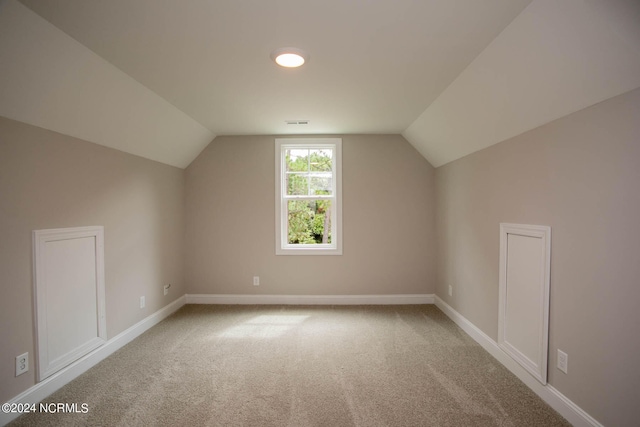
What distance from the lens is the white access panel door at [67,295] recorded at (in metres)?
2.16

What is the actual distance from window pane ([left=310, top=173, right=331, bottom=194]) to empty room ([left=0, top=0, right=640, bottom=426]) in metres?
0.74

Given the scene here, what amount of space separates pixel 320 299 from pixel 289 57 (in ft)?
10.5

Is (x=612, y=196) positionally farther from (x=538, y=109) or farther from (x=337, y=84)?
(x=337, y=84)

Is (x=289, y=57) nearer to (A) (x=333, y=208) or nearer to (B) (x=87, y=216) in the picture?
(B) (x=87, y=216)

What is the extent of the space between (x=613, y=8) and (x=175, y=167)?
427 cm

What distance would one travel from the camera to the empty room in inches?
63.9

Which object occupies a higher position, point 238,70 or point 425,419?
point 238,70

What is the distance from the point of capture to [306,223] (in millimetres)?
4434

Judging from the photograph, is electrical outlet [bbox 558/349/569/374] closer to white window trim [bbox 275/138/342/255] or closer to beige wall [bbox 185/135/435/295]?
beige wall [bbox 185/135/435/295]

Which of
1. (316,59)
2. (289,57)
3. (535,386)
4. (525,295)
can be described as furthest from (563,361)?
(289,57)

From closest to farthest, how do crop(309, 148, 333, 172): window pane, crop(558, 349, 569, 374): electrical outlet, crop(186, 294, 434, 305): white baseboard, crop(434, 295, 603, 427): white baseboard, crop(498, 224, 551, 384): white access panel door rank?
crop(434, 295, 603, 427): white baseboard
crop(558, 349, 569, 374): electrical outlet
crop(498, 224, 551, 384): white access panel door
crop(186, 294, 434, 305): white baseboard
crop(309, 148, 333, 172): window pane

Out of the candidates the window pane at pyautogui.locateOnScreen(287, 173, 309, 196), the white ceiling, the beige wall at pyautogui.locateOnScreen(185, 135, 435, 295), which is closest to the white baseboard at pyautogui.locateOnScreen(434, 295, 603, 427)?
the beige wall at pyautogui.locateOnScreen(185, 135, 435, 295)

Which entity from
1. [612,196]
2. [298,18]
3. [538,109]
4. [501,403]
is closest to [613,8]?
[538,109]

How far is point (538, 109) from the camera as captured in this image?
205 cm
